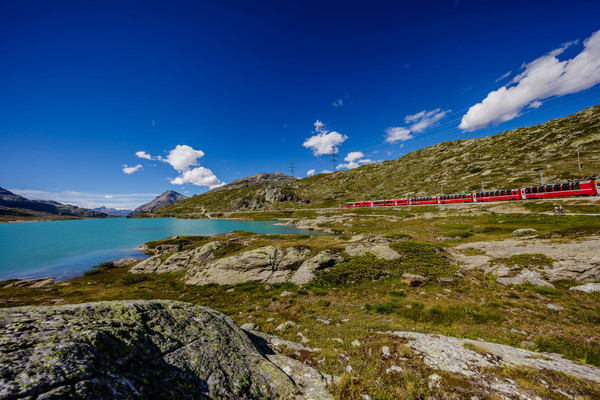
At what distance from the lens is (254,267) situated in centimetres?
2625

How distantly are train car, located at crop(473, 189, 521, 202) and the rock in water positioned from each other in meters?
89.9

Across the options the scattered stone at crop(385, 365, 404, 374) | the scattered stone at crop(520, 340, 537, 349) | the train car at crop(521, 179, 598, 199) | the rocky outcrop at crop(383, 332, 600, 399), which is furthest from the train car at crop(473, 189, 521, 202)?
the scattered stone at crop(385, 365, 404, 374)

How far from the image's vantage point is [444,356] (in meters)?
8.28

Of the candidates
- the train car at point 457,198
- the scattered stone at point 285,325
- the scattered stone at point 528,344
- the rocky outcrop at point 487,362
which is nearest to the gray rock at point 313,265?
the scattered stone at point 285,325

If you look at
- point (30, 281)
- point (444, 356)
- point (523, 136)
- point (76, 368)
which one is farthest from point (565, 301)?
point (523, 136)

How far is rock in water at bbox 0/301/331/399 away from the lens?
378 cm

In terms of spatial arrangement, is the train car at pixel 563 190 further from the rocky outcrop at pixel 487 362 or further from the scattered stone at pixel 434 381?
the scattered stone at pixel 434 381

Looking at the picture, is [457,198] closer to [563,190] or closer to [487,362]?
[563,190]

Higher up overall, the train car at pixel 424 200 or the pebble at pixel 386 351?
the train car at pixel 424 200

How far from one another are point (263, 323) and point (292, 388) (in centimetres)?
946

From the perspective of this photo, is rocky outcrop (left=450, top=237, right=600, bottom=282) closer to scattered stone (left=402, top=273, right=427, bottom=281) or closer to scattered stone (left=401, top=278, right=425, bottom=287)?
scattered stone (left=402, top=273, right=427, bottom=281)

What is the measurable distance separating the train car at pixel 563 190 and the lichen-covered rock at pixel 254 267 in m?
77.0

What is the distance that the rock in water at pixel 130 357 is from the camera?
3783 mm

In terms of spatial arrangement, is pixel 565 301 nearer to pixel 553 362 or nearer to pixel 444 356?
pixel 553 362
